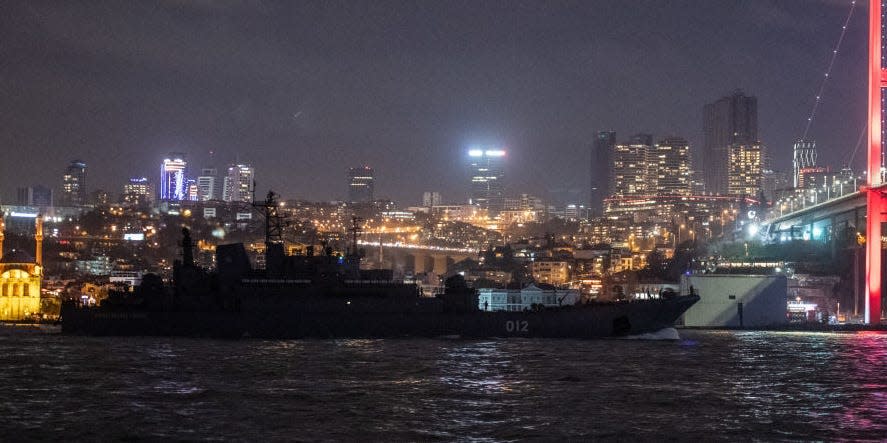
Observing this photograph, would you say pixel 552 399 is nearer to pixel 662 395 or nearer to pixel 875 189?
pixel 662 395

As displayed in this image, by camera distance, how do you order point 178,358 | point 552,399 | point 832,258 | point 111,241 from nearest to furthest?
point 552,399 → point 178,358 → point 832,258 → point 111,241

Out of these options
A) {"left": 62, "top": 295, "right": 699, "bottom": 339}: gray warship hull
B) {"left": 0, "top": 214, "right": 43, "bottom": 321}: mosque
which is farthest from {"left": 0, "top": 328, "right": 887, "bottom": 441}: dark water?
{"left": 0, "top": 214, "right": 43, "bottom": 321}: mosque

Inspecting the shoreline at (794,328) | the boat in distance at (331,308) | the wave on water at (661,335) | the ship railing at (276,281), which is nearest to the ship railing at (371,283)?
the boat in distance at (331,308)

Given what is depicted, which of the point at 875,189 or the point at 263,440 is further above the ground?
the point at 875,189

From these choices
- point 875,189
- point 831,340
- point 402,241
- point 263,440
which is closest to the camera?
point 263,440

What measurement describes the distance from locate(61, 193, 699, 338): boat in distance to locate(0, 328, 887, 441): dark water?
6.41 ft

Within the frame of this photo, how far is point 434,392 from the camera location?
3092cm

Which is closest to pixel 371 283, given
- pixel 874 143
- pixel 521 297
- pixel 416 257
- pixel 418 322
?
pixel 418 322

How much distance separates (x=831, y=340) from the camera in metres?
60.3

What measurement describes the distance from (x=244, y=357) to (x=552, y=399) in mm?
15669

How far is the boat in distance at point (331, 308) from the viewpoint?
5041cm

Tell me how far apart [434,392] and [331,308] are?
65.9ft

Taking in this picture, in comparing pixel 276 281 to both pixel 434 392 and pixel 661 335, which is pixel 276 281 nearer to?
pixel 661 335

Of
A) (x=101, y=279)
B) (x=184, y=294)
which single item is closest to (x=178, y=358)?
(x=184, y=294)
